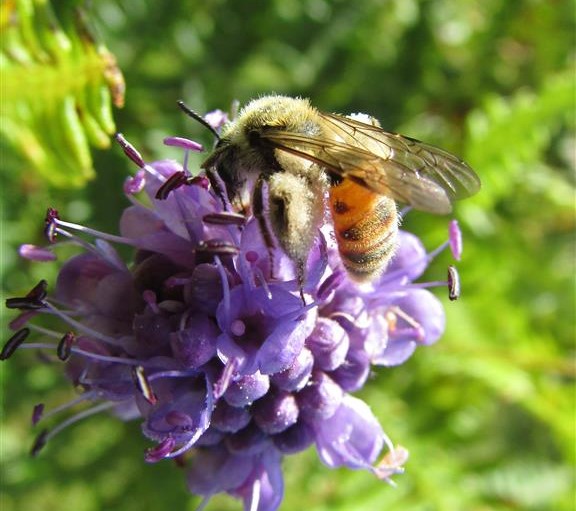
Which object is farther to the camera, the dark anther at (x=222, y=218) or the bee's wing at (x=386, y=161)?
the dark anther at (x=222, y=218)

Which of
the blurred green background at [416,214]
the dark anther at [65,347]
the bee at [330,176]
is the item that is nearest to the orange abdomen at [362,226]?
the bee at [330,176]

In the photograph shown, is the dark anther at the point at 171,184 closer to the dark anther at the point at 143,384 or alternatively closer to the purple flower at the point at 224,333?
the purple flower at the point at 224,333

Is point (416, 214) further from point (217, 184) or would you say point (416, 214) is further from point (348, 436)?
point (217, 184)

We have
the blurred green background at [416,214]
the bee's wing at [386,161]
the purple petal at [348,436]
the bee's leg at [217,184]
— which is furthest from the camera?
the blurred green background at [416,214]

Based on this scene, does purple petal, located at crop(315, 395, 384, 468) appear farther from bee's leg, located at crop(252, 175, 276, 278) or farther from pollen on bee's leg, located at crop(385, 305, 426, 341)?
bee's leg, located at crop(252, 175, 276, 278)

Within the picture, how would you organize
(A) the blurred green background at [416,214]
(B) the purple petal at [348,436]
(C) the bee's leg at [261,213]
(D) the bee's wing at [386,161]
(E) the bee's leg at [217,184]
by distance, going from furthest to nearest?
1. (A) the blurred green background at [416,214]
2. (B) the purple petal at [348,436]
3. (E) the bee's leg at [217,184]
4. (C) the bee's leg at [261,213]
5. (D) the bee's wing at [386,161]

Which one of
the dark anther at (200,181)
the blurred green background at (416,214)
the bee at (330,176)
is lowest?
the blurred green background at (416,214)

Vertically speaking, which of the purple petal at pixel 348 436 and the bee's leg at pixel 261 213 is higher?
the bee's leg at pixel 261 213
